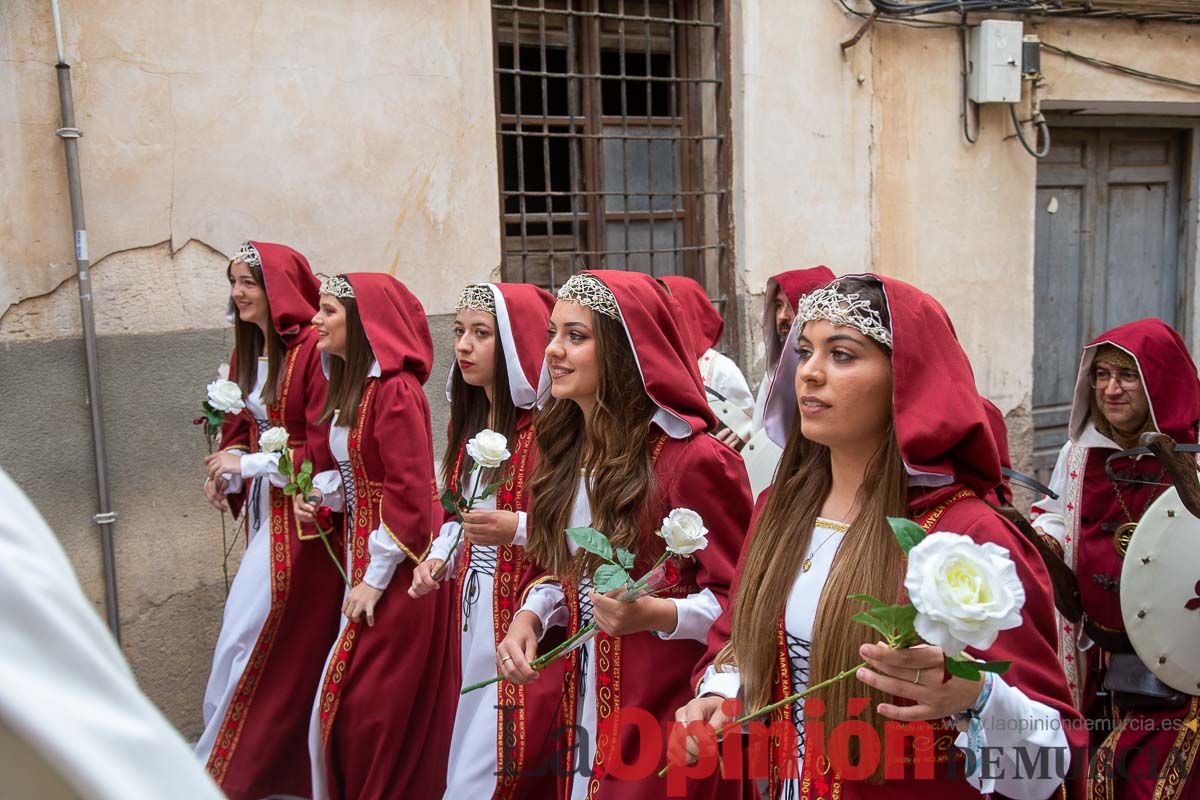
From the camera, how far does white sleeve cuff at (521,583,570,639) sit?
3378 mm

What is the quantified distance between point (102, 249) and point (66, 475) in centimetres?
106

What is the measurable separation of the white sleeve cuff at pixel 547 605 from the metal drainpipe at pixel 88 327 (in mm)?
2754

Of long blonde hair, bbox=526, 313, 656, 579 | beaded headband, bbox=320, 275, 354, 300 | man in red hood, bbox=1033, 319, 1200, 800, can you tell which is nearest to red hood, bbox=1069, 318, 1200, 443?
man in red hood, bbox=1033, 319, 1200, 800

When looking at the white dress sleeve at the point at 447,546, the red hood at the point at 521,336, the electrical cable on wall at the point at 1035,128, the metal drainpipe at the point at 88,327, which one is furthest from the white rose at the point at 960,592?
the electrical cable on wall at the point at 1035,128

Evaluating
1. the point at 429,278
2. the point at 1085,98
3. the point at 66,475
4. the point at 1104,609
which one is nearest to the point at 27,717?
the point at 1104,609

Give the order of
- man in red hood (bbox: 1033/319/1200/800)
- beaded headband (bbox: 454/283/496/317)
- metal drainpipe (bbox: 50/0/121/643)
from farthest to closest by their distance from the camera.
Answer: metal drainpipe (bbox: 50/0/121/643) → beaded headband (bbox: 454/283/496/317) → man in red hood (bbox: 1033/319/1200/800)

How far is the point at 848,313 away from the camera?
7.75 ft

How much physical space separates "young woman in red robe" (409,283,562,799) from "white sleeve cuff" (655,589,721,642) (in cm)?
86

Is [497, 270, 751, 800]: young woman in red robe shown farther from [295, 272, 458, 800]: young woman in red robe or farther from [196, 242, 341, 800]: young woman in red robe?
[196, 242, 341, 800]: young woman in red robe

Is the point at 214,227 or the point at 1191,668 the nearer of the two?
the point at 1191,668

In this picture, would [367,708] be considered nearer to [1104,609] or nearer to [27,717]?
[1104,609]

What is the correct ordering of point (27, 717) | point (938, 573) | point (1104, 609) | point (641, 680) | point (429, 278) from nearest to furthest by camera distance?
point (27, 717) < point (938, 573) < point (641, 680) < point (1104, 609) < point (429, 278)

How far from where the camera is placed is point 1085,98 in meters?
8.00

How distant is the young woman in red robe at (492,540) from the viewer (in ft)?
12.0
